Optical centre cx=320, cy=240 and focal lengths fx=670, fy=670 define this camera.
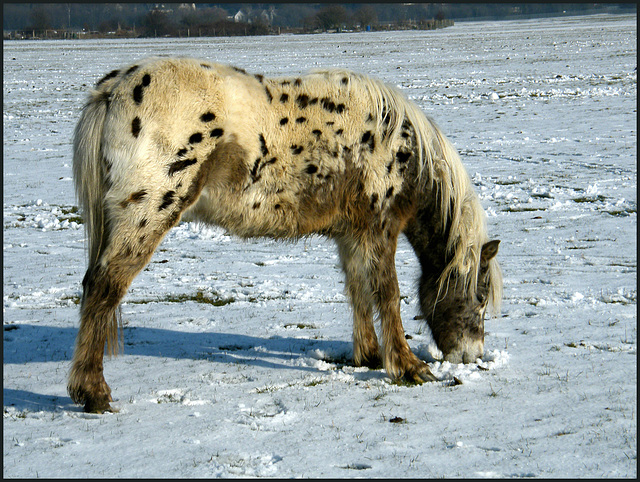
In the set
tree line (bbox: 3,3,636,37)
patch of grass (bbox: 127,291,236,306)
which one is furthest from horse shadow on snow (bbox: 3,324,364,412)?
tree line (bbox: 3,3,636,37)

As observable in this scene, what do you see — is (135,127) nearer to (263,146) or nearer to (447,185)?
(263,146)

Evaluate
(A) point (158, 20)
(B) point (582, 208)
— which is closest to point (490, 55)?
(B) point (582, 208)

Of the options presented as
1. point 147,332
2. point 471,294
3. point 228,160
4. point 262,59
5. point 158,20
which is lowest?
point 147,332

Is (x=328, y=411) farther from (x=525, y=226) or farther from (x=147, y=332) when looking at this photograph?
(x=525, y=226)

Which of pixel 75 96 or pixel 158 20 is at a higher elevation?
pixel 158 20

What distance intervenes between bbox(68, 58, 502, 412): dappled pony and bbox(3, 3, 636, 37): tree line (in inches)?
2744

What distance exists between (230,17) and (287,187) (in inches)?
4344

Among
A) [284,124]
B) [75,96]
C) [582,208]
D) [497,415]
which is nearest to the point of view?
[497,415]

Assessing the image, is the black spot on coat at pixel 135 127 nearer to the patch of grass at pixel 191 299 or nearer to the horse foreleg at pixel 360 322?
the horse foreleg at pixel 360 322

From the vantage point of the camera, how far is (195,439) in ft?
12.8

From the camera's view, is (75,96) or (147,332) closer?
(147,332)

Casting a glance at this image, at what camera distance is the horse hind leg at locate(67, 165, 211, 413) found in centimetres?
427

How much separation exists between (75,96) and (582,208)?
1899 cm

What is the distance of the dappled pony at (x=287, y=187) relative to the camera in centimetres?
430
